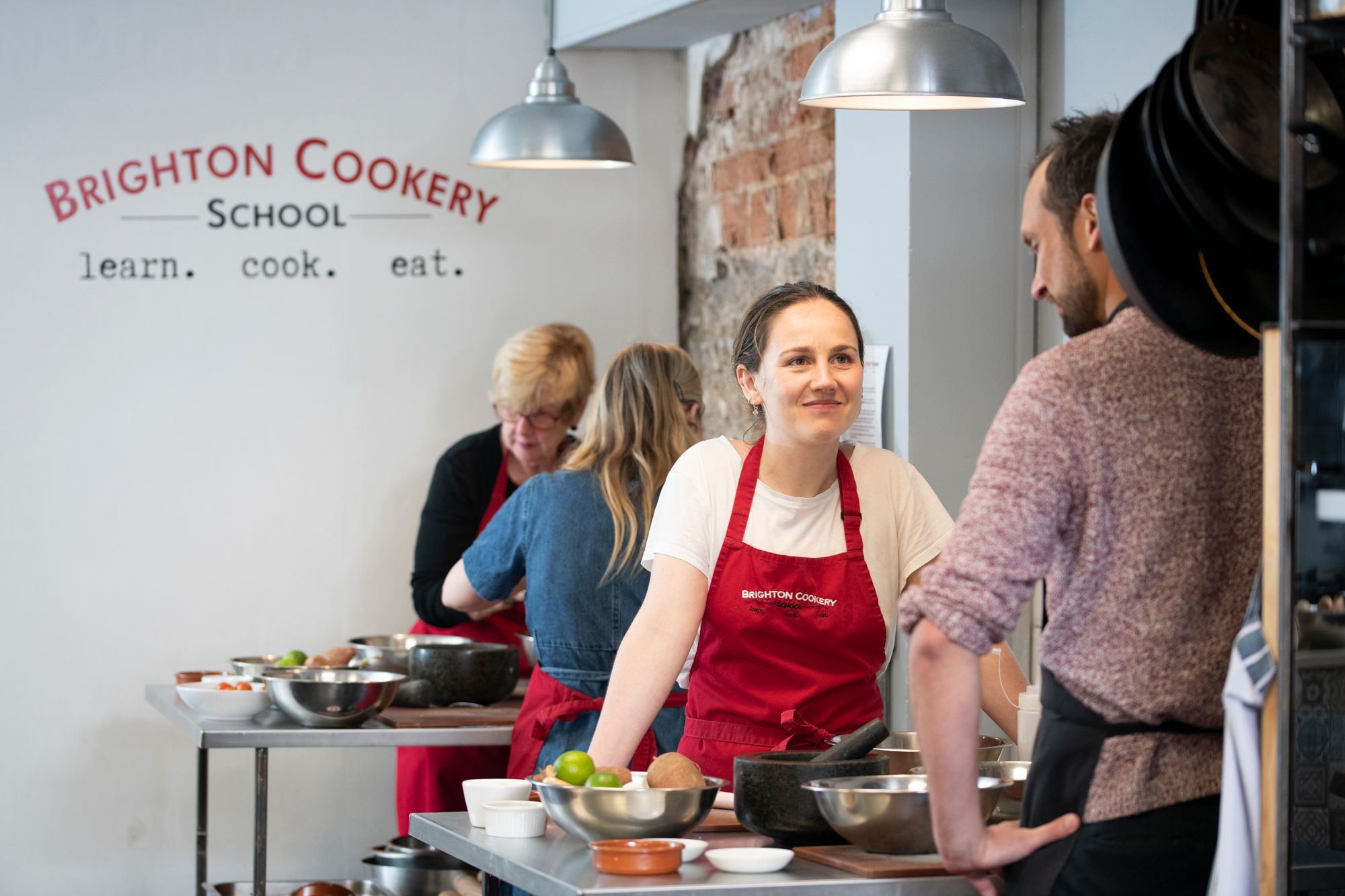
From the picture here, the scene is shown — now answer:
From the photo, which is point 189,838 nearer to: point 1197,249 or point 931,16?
point 931,16

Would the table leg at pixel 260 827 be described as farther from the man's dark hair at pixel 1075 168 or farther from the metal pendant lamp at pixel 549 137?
the man's dark hair at pixel 1075 168

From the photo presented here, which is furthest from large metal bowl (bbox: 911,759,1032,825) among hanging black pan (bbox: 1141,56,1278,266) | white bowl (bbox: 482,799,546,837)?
hanging black pan (bbox: 1141,56,1278,266)

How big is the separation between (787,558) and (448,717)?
1292 mm

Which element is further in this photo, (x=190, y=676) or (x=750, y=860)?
(x=190, y=676)

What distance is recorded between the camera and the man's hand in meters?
1.87

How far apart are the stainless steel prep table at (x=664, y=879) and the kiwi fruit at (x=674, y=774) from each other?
0.10 meters

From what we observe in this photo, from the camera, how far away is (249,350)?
16.3ft

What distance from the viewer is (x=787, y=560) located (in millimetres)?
2746

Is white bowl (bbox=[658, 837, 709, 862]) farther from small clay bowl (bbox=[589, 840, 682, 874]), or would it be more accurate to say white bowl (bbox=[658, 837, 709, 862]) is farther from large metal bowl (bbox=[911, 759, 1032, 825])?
large metal bowl (bbox=[911, 759, 1032, 825])

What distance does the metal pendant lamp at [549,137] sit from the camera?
408 cm

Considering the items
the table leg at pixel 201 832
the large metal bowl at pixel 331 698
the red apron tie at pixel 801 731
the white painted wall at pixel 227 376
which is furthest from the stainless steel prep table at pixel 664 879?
the white painted wall at pixel 227 376

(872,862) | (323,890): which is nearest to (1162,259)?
(872,862)

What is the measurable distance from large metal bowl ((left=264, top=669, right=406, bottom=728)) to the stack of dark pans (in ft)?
7.25

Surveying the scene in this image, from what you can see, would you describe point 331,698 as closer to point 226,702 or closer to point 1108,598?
point 226,702
